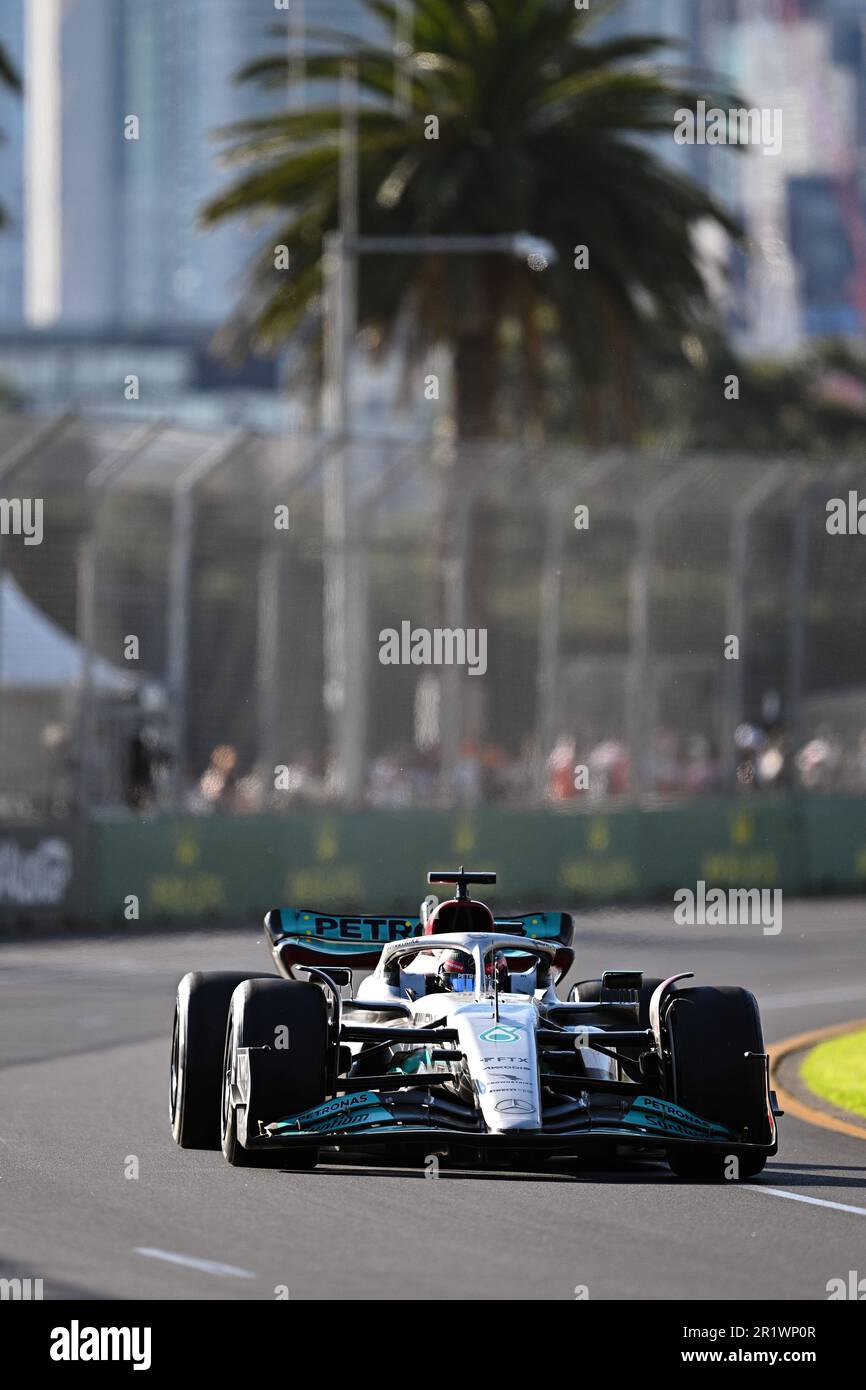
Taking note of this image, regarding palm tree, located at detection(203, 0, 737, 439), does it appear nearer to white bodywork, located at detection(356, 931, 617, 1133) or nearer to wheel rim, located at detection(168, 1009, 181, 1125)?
white bodywork, located at detection(356, 931, 617, 1133)

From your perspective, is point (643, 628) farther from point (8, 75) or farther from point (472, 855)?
point (8, 75)

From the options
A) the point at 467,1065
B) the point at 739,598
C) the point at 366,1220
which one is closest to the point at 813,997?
the point at 467,1065

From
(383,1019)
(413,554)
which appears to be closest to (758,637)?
(413,554)

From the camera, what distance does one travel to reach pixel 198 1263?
8.14m

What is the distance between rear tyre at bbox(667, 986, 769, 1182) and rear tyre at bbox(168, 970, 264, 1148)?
1.69 meters

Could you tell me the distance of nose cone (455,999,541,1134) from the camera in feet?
31.5

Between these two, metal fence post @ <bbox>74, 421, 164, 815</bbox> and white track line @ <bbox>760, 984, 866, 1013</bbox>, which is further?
metal fence post @ <bbox>74, 421, 164, 815</bbox>

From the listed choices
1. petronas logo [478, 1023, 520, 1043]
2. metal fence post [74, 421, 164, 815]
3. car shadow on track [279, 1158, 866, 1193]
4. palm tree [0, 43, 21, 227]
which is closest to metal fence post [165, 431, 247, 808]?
metal fence post [74, 421, 164, 815]

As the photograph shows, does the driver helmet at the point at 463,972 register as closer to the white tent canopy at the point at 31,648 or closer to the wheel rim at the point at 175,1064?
the wheel rim at the point at 175,1064

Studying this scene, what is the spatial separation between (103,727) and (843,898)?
334 inches

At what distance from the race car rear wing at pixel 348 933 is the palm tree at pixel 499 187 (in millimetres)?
22293
